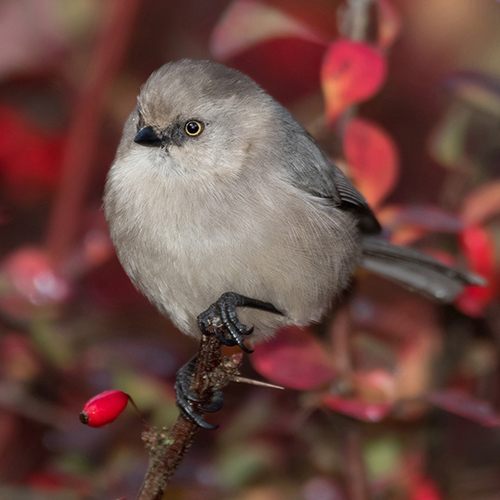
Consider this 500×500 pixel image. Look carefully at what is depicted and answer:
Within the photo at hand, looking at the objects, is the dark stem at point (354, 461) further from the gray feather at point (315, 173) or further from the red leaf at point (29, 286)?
the red leaf at point (29, 286)

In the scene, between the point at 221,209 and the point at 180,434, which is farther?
the point at 221,209

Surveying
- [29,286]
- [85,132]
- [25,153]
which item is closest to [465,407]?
[29,286]

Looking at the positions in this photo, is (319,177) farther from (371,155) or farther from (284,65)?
(284,65)

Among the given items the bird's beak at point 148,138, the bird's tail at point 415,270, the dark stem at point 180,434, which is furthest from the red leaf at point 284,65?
the dark stem at point 180,434

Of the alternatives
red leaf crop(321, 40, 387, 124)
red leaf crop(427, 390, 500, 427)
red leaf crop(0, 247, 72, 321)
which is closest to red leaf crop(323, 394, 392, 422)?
red leaf crop(427, 390, 500, 427)

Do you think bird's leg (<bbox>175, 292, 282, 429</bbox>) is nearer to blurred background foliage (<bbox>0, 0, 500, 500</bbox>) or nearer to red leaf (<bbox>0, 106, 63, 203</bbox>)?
blurred background foliage (<bbox>0, 0, 500, 500</bbox>)

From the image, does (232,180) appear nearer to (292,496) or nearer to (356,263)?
(356,263)

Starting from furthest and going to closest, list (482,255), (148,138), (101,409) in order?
(482,255), (148,138), (101,409)

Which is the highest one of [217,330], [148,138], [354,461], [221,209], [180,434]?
[148,138]
